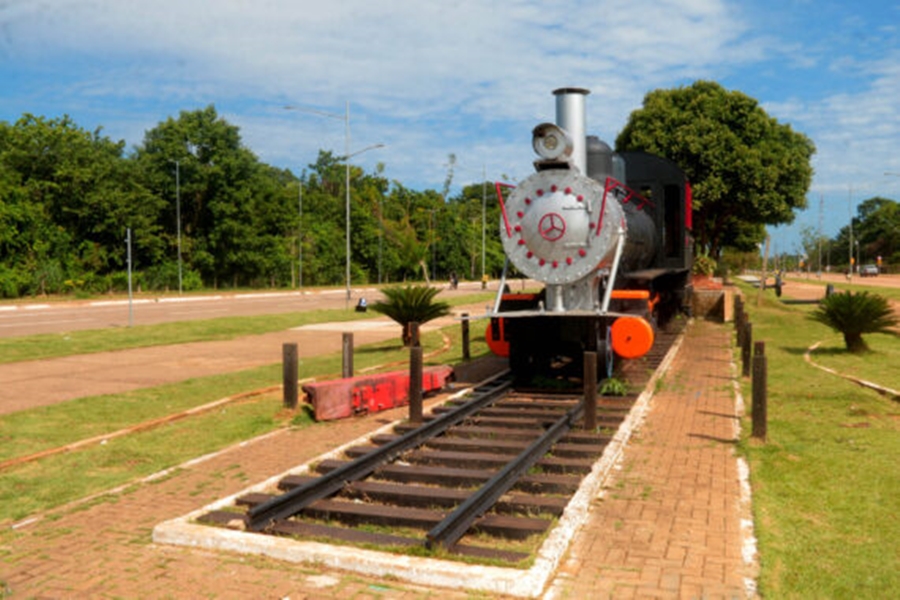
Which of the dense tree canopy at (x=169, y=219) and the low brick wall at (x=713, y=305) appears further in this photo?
the dense tree canopy at (x=169, y=219)

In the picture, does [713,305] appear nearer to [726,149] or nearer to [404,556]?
[726,149]

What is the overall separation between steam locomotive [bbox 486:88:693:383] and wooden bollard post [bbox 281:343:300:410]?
9.11ft

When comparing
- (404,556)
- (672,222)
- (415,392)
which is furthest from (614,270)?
(672,222)

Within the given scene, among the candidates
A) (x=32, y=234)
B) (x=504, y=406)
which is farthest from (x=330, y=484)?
(x=32, y=234)

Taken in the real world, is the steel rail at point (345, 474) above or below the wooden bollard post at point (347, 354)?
below

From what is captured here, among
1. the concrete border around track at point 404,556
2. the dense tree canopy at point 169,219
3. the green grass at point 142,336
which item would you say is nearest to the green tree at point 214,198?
the dense tree canopy at point 169,219

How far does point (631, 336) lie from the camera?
31.3ft

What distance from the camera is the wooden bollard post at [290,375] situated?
947 centimetres

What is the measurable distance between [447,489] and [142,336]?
51.3 ft

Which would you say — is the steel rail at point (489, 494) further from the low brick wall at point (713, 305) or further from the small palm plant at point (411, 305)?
the low brick wall at point (713, 305)

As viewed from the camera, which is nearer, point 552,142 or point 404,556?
point 404,556

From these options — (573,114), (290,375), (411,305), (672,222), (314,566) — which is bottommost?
Answer: (314,566)

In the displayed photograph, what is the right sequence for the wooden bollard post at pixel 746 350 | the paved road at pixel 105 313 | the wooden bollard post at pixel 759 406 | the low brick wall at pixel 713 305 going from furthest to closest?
the paved road at pixel 105 313, the low brick wall at pixel 713 305, the wooden bollard post at pixel 746 350, the wooden bollard post at pixel 759 406

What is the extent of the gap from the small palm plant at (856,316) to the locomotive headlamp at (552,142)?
7.96 metres
